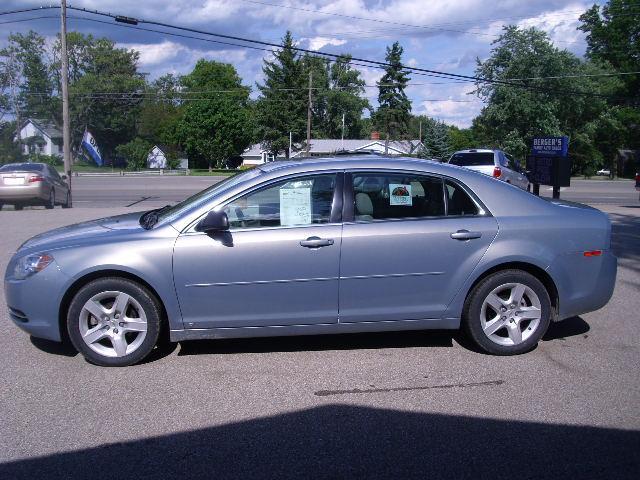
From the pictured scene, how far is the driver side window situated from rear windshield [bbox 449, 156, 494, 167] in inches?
655

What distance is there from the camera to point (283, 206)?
5.48m

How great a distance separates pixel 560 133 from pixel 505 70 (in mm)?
8001

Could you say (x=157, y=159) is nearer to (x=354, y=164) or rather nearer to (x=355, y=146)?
(x=355, y=146)

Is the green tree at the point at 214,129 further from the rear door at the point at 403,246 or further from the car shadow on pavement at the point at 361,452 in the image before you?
the car shadow on pavement at the point at 361,452

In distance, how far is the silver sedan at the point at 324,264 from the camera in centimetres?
528

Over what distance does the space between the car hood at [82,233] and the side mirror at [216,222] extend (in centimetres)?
69

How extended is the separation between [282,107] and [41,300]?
65.4 metres

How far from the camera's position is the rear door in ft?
17.7

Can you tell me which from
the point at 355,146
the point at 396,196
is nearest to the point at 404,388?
the point at 396,196

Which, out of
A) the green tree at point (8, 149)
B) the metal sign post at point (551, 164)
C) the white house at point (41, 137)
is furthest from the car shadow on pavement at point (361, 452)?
the white house at point (41, 137)

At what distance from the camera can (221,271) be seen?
527 centimetres

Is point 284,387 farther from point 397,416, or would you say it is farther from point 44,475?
point 44,475

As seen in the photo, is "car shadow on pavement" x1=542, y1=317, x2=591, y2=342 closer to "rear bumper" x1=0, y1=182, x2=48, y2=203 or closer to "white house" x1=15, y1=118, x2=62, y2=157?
"rear bumper" x1=0, y1=182, x2=48, y2=203

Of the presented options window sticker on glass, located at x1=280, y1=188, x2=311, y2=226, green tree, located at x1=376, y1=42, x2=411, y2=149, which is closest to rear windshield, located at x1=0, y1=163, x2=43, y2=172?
window sticker on glass, located at x1=280, y1=188, x2=311, y2=226
